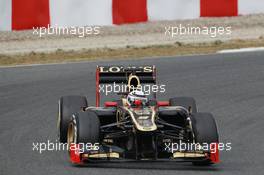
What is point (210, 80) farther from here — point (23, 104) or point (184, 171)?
point (184, 171)

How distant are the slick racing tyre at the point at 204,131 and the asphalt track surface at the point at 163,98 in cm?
28

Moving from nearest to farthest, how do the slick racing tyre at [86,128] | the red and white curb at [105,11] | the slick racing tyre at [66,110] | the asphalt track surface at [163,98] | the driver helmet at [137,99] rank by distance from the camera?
1. the asphalt track surface at [163,98]
2. the slick racing tyre at [86,128]
3. the driver helmet at [137,99]
4. the slick racing tyre at [66,110]
5. the red and white curb at [105,11]

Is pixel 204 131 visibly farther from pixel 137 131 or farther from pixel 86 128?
pixel 86 128

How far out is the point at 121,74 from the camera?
13.1 meters

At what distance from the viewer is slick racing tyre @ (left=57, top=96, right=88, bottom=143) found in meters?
12.5

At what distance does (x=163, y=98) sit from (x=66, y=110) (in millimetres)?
3878

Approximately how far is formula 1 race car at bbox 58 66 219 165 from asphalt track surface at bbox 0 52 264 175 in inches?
5.3

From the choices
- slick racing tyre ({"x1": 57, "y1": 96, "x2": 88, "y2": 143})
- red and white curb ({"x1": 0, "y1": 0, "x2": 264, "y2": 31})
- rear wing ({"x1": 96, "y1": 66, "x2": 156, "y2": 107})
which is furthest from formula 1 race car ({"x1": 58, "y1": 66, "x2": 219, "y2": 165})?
red and white curb ({"x1": 0, "y1": 0, "x2": 264, "y2": 31})

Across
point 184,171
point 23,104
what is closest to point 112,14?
point 23,104

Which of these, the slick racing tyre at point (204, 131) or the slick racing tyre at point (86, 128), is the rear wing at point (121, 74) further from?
the slick racing tyre at point (204, 131)

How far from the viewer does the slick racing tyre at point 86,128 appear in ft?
36.7

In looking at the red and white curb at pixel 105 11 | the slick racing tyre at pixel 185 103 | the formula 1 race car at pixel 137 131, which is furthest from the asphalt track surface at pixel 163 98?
the red and white curb at pixel 105 11

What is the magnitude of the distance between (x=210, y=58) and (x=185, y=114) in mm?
7934

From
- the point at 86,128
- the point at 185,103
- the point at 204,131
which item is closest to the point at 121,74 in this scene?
the point at 185,103
